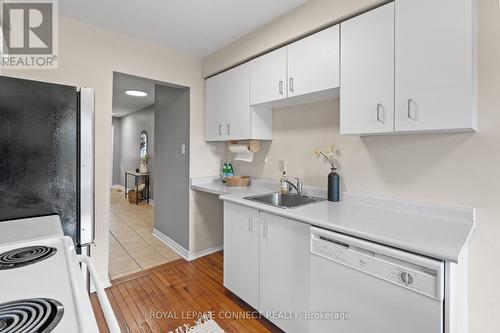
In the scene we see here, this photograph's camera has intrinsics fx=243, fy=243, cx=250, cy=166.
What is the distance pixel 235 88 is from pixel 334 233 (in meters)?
1.78

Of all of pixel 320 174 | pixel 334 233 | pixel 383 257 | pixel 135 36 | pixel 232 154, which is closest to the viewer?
pixel 383 257

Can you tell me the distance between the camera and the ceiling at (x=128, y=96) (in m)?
3.93

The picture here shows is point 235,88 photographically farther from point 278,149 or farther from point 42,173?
point 42,173

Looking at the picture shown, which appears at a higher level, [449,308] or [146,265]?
[449,308]

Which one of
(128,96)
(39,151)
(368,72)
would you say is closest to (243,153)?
(368,72)

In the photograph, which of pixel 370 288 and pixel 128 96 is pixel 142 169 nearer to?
pixel 128 96

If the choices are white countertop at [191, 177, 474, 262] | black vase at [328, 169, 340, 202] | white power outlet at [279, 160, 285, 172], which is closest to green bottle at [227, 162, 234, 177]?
white power outlet at [279, 160, 285, 172]

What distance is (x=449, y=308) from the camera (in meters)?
0.94

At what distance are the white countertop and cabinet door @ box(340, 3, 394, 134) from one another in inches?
20.7

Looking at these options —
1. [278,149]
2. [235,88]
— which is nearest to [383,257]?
[278,149]

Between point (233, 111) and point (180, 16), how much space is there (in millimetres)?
938

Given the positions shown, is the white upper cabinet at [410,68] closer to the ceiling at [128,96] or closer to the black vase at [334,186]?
the black vase at [334,186]

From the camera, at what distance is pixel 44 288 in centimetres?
69

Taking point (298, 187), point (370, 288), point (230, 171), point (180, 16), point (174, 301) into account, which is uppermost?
point (180, 16)
